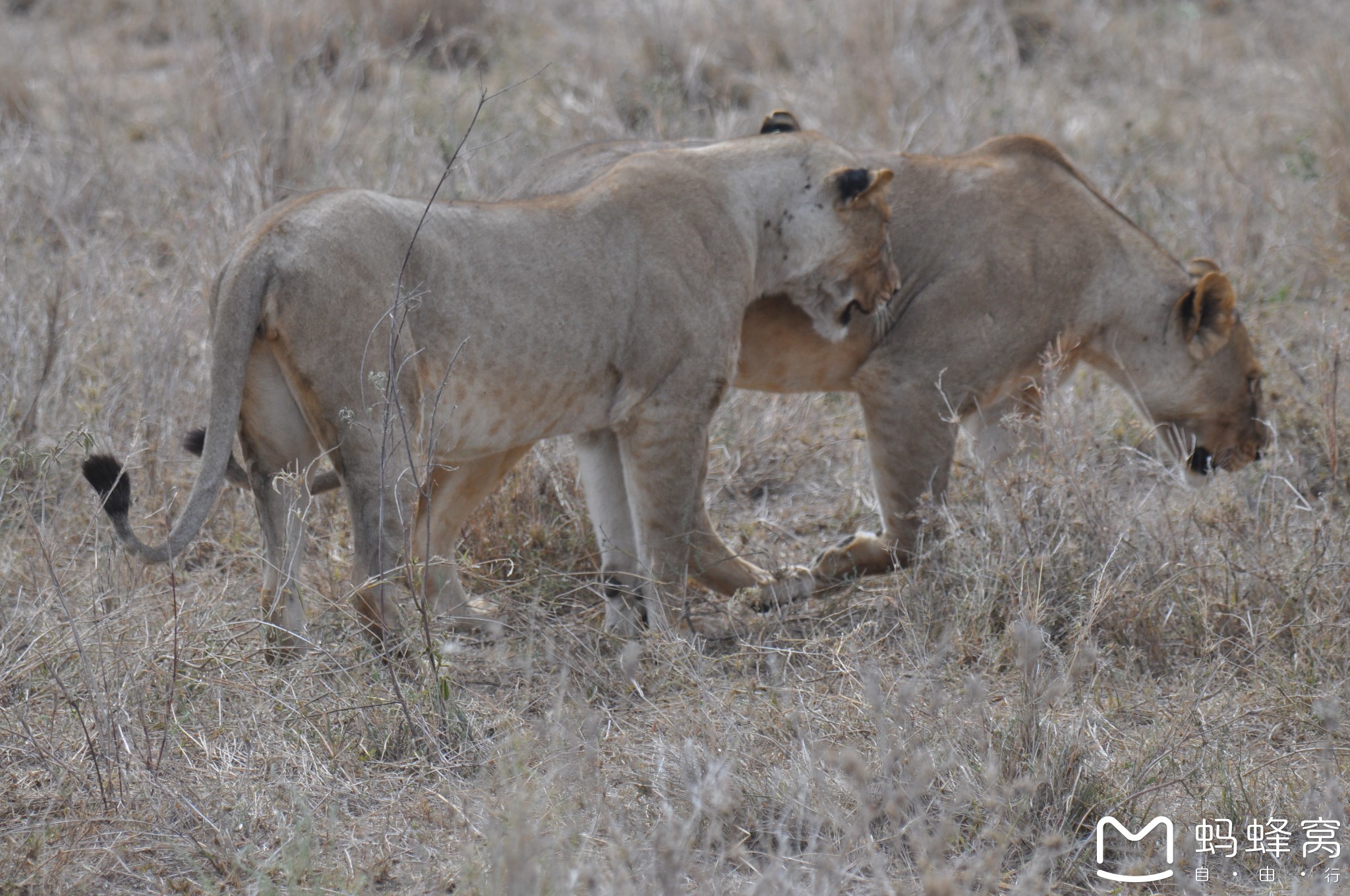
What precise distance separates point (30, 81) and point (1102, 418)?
591cm

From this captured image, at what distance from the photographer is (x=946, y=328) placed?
14.4ft

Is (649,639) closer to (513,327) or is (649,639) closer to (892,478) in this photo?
(513,327)

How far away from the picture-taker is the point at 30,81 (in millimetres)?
7953

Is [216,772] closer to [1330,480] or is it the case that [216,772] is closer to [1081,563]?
[1081,563]

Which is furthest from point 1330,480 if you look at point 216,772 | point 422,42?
point 422,42

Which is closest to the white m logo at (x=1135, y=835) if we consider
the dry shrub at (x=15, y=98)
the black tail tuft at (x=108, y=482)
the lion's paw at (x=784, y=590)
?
the lion's paw at (x=784, y=590)

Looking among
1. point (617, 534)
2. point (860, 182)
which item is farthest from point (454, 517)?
point (860, 182)

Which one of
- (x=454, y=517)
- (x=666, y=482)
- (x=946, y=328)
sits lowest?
(x=454, y=517)

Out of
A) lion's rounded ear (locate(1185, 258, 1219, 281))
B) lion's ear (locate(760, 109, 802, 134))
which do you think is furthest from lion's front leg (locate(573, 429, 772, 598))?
lion's rounded ear (locate(1185, 258, 1219, 281))

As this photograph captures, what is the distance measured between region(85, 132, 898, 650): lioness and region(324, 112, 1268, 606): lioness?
0.38ft

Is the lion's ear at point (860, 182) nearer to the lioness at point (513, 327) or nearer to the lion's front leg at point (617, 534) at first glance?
the lioness at point (513, 327)

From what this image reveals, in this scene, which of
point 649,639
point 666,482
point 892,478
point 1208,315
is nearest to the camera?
point 649,639

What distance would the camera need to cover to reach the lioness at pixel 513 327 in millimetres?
3262

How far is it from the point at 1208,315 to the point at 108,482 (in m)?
3.36
